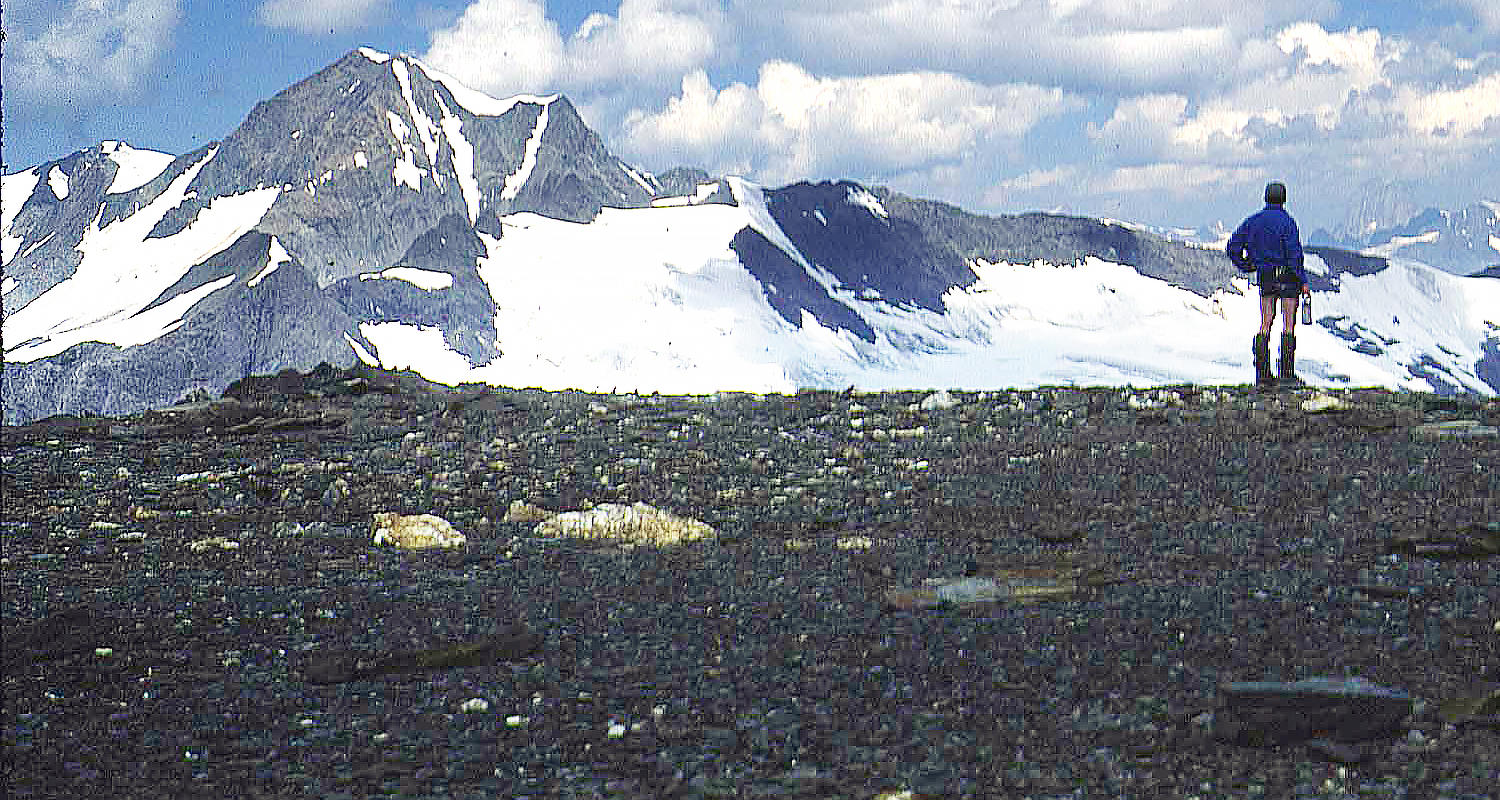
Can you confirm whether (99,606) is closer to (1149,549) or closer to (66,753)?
(66,753)

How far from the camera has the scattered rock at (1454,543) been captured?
27.4ft

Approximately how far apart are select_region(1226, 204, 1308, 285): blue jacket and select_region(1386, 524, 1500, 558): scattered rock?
8.86 metres

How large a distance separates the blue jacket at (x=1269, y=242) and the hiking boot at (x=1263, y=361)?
0.82 metres

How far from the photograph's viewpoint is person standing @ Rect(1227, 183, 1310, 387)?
56.2ft

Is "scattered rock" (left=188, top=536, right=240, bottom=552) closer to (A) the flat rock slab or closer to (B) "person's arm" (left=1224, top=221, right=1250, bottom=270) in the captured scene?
(A) the flat rock slab

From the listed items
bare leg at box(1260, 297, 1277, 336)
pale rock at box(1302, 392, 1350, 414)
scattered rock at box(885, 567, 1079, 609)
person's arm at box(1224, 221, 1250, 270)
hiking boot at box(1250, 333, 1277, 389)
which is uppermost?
person's arm at box(1224, 221, 1250, 270)

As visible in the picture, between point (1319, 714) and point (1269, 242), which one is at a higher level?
point (1269, 242)

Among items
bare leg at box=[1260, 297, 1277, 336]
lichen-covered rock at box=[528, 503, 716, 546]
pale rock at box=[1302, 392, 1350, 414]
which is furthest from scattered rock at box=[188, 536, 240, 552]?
bare leg at box=[1260, 297, 1277, 336]

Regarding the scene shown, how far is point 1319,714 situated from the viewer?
5.52 meters

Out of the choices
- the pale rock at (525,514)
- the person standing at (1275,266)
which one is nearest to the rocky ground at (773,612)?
the pale rock at (525,514)

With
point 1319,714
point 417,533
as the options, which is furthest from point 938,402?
point 1319,714

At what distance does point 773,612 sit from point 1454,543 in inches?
154

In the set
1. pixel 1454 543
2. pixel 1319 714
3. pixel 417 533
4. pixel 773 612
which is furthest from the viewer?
pixel 417 533

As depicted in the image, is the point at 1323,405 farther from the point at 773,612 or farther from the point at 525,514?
the point at 773,612
